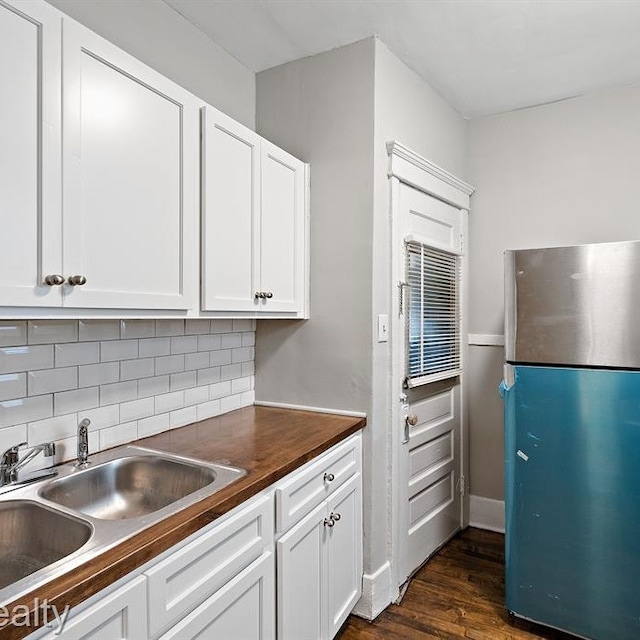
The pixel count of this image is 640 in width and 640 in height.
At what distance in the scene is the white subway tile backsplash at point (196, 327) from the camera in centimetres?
204

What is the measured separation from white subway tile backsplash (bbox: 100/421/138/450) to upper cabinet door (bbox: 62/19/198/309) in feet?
1.73

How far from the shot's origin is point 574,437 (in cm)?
194

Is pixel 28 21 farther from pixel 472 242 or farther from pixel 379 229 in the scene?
pixel 472 242

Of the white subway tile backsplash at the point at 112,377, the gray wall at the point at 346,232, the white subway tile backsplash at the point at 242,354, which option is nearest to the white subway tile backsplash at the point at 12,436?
the white subway tile backsplash at the point at 112,377

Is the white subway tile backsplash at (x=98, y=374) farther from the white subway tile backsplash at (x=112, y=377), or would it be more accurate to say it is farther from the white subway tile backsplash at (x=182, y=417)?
the white subway tile backsplash at (x=182, y=417)

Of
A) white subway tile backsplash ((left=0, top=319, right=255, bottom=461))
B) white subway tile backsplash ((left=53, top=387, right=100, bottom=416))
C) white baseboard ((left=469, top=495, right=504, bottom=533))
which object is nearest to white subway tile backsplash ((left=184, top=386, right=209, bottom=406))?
white subway tile backsplash ((left=0, top=319, right=255, bottom=461))

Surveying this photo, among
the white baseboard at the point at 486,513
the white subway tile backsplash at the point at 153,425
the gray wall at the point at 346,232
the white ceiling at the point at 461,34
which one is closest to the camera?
the white subway tile backsplash at the point at 153,425

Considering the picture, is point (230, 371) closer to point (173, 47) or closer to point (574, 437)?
point (173, 47)

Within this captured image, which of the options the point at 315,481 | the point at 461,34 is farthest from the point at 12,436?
the point at 461,34

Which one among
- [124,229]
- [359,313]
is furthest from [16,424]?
[359,313]

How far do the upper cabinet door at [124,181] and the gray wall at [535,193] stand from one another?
200 cm

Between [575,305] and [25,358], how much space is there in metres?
1.99

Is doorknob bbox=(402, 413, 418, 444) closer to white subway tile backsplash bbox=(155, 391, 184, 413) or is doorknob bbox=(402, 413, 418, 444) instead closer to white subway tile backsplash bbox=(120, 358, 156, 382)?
white subway tile backsplash bbox=(155, 391, 184, 413)

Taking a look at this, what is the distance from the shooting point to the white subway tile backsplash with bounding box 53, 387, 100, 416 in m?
1.54
